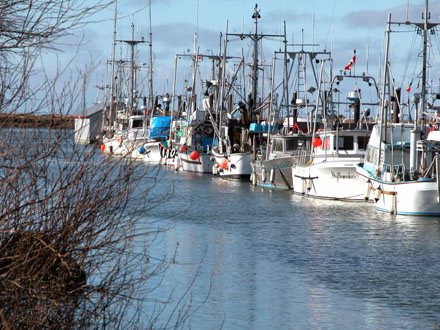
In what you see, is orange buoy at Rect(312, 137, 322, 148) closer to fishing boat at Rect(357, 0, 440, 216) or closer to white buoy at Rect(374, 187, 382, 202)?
fishing boat at Rect(357, 0, 440, 216)

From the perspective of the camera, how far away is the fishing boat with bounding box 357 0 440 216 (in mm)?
27625

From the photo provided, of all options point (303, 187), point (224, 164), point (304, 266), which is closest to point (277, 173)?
point (303, 187)

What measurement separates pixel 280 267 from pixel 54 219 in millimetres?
11334

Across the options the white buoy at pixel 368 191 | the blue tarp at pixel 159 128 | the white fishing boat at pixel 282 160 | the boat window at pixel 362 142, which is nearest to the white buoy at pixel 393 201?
the white buoy at pixel 368 191

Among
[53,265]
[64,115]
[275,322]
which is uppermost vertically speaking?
[64,115]

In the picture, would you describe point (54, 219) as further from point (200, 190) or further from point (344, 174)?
point (200, 190)

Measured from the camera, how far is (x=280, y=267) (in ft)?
65.3

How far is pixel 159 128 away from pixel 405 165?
36274mm

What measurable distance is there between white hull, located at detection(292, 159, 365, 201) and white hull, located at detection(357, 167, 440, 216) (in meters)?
4.06

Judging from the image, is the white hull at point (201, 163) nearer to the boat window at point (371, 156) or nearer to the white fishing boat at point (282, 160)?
the white fishing boat at point (282, 160)

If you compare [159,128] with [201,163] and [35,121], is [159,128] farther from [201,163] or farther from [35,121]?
[35,121]

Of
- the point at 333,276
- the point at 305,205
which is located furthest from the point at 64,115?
the point at 305,205

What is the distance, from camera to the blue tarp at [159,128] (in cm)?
6469

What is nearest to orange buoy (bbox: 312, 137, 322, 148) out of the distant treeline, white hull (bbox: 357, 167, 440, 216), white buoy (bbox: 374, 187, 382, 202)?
white buoy (bbox: 374, 187, 382, 202)
